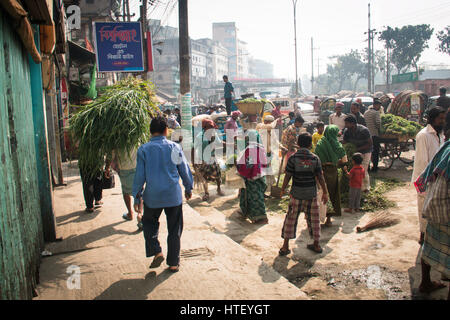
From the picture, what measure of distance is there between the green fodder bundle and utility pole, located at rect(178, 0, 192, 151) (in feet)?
12.6

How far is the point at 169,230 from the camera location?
154 inches

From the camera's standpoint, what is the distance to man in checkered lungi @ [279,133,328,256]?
4.71 meters

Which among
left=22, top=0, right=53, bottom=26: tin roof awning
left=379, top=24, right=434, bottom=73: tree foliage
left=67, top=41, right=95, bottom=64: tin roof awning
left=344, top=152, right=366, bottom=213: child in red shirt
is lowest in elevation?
left=344, top=152, right=366, bottom=213: child in red shirt

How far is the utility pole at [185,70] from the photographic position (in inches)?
359

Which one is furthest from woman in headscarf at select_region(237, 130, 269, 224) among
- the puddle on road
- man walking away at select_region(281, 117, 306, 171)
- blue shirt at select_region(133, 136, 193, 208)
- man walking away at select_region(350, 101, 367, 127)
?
man walking away at select_region(350, 101, 367, 127)

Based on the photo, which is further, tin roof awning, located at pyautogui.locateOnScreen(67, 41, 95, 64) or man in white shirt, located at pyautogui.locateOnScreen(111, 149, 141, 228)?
tin roof awning, located at pyautogui.locateOnScreen(67, 41, 95, 64)

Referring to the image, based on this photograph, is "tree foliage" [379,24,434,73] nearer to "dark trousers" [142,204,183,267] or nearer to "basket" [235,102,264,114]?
"basket" [235,102,264,114]

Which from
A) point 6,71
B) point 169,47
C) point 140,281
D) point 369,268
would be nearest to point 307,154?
point 369,268

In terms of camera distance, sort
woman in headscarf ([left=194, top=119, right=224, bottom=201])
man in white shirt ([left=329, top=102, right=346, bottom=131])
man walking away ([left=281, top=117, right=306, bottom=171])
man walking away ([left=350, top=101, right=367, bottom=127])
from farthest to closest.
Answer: man in white shirt ([left=329, top=102, right=346, bottom=131]) < man walking away ([left=350, top=101, right=367, bottom=127]) < man walking away ([left=281, top=117, right=306, bottom=171]) < woman in headscarf ([left=194, top=119, right=224, bottom=201])

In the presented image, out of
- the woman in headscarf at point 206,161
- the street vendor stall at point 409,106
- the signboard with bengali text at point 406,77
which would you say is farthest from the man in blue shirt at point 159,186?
the signboard with bengali text at point 406,77

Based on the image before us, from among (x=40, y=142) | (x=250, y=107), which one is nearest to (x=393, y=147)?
(x=250, y=107)

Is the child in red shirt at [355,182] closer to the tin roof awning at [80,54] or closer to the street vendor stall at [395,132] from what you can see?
the street vendor stall at [395,132]
